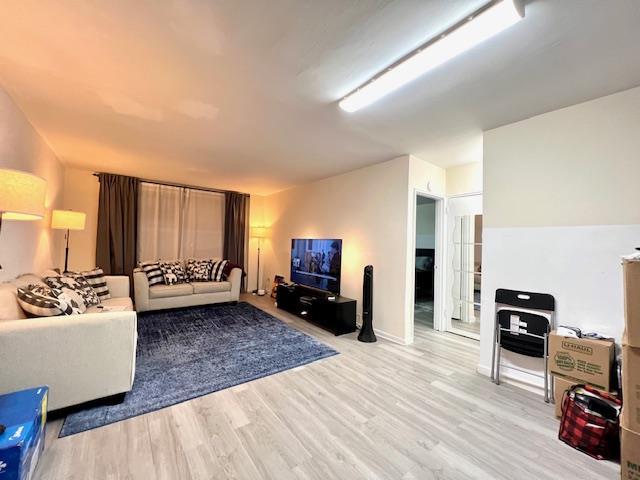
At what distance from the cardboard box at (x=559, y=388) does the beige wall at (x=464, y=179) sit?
7.40 feet

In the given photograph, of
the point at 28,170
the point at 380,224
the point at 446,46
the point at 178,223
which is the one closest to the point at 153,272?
the point at 178,223

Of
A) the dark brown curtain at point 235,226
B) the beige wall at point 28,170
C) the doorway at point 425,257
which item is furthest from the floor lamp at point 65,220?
the doorway at point 425,257

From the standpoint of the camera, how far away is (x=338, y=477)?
1.36m

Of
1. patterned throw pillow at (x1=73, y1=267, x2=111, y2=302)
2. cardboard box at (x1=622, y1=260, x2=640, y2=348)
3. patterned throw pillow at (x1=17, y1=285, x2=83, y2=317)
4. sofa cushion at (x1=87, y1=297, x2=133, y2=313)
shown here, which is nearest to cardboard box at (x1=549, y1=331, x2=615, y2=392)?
cardboard box at (x1=622, y1=260, x2=640, y2=348)

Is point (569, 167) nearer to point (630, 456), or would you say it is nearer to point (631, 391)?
point (631, 391)

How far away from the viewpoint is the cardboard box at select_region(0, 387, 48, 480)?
1111mm

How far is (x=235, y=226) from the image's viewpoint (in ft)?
19.3

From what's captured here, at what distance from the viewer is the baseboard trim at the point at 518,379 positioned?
7.30 feet

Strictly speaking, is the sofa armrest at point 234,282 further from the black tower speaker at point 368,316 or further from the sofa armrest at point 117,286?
the black tower speaker at point 368,316

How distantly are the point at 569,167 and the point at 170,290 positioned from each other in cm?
509

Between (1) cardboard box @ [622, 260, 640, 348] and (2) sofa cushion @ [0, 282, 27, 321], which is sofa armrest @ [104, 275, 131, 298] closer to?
(2) sofa cushion @ [0, 282, 27, 321]

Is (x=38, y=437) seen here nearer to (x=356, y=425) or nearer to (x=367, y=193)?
(x=356, y=425)

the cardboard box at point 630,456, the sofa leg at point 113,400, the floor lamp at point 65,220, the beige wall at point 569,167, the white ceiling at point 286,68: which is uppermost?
the white ceiling at point 286,68

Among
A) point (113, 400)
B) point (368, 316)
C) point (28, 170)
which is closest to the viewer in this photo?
point (113, 400)
